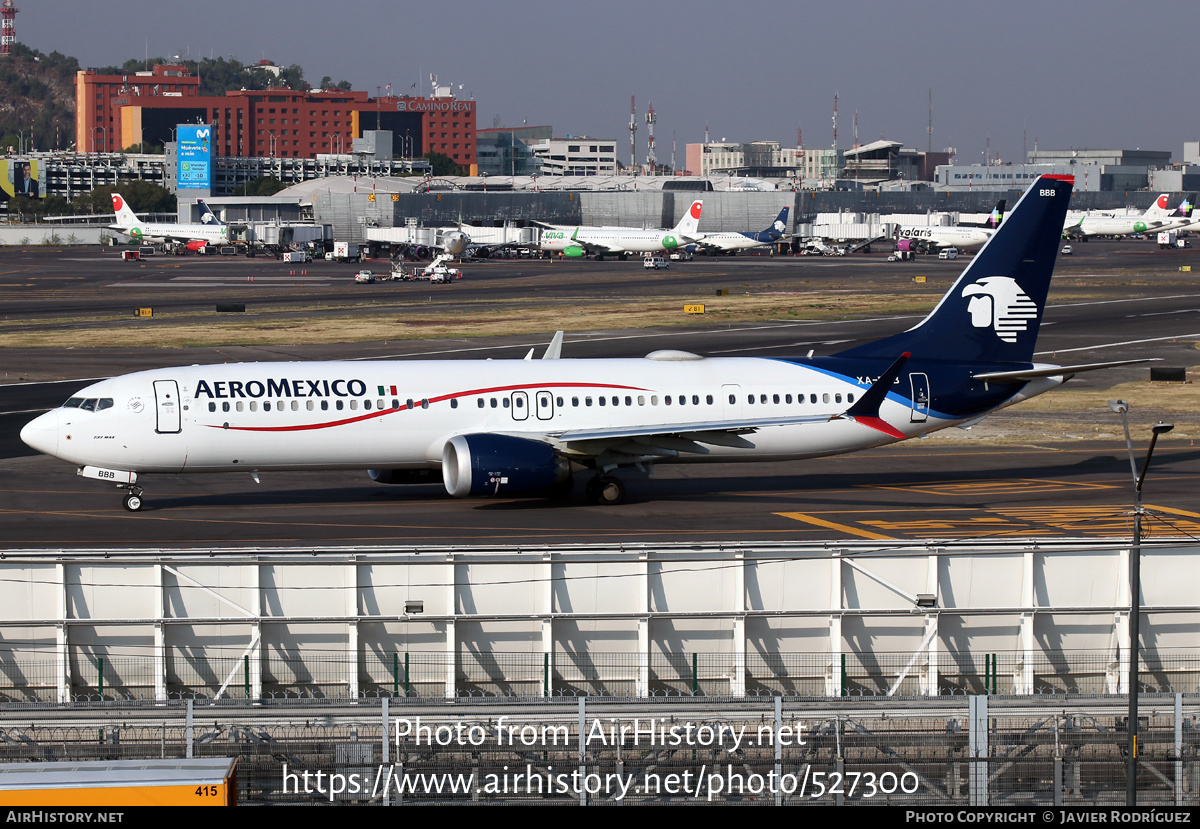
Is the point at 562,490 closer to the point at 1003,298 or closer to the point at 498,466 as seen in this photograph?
the point at 498,466

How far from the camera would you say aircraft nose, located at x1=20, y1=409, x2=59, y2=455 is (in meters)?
41.8

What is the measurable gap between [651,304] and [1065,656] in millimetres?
91934

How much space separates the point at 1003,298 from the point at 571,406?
1651cm

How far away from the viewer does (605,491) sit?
45000mm

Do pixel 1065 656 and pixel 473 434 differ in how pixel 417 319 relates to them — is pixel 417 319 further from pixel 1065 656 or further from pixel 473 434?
pixel 1065 656

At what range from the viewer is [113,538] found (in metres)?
39.6

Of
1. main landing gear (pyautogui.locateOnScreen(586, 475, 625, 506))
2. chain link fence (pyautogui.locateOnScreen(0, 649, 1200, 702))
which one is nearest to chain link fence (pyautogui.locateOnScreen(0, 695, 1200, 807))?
chain link fence (pyautogui.locateOnScreen(0, 649, 1200, 702))

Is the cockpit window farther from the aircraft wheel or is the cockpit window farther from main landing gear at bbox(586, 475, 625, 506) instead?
main landing gear at bbox(586, 475, 625, 506)

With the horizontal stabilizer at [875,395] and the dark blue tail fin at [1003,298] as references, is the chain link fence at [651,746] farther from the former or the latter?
the dark blue tail fin at [1003,298]

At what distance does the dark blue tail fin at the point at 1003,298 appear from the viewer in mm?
48062

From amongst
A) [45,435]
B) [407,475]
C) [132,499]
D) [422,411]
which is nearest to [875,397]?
[422,411]

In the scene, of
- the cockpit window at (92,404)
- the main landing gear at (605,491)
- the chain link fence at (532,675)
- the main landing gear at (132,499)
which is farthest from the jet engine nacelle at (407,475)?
the chain link fence at (532,675)

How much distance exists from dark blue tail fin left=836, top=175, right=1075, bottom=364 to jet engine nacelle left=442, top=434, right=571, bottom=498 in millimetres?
12456
